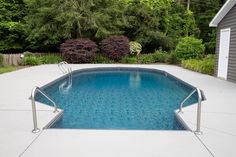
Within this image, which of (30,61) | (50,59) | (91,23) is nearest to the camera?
(30,61)

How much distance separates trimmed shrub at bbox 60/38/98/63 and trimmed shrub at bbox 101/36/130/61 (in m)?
0.84

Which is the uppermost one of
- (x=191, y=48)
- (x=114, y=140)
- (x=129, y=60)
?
(x=191, y=48)

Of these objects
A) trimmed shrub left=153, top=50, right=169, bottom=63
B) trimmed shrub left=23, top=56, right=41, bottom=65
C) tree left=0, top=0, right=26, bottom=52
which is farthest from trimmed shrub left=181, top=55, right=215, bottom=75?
tree left=0, top=0, right=26, bottom=52

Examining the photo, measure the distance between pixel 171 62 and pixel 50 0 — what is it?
946 centimetres

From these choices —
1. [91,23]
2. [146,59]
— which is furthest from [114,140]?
[146,59]

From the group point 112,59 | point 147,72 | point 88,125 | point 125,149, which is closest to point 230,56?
point 147,72

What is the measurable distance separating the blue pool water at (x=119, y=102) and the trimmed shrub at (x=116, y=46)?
6.01 m

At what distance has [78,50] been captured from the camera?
1844 centimetres

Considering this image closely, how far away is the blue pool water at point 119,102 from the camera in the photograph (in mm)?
5984

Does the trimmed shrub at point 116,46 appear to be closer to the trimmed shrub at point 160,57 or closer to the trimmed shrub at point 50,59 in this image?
the trimmed shrub at point 160,57

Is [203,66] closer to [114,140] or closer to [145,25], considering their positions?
[145,25]

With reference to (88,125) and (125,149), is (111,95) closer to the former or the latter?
(88,125)

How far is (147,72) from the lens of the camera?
51.1ft

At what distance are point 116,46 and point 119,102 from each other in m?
11.2
